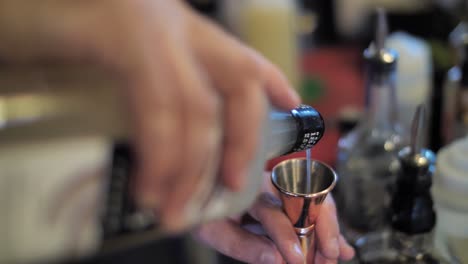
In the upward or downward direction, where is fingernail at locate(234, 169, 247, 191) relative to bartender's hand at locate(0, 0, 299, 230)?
downward

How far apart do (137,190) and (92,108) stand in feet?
0.12

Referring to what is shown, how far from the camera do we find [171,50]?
0.20 metres

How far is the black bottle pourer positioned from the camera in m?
0.40

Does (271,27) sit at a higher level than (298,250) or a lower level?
higher

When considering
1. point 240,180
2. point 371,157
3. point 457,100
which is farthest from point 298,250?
point 457,100

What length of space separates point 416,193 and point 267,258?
0.14 meters

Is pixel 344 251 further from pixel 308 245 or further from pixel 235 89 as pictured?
pixel 235 89

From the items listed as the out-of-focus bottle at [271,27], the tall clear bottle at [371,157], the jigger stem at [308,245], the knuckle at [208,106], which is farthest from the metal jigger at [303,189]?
the out-of-focus bottle at [271,27]

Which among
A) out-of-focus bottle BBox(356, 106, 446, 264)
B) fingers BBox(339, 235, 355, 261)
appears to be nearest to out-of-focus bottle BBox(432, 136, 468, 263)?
out-of-focus bottle BBox(356, 106, 446, 264)

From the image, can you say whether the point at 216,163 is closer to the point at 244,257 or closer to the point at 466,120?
the point at 244,257

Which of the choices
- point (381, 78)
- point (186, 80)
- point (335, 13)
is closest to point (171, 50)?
point (186, 80)

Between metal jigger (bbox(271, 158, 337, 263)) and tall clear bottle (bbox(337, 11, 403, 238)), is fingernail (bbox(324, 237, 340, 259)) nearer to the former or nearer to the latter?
metal jigger (bbox(271, 158, 337, 263))

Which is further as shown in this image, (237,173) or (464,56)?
(464,56)

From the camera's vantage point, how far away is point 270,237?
1.08 ft
